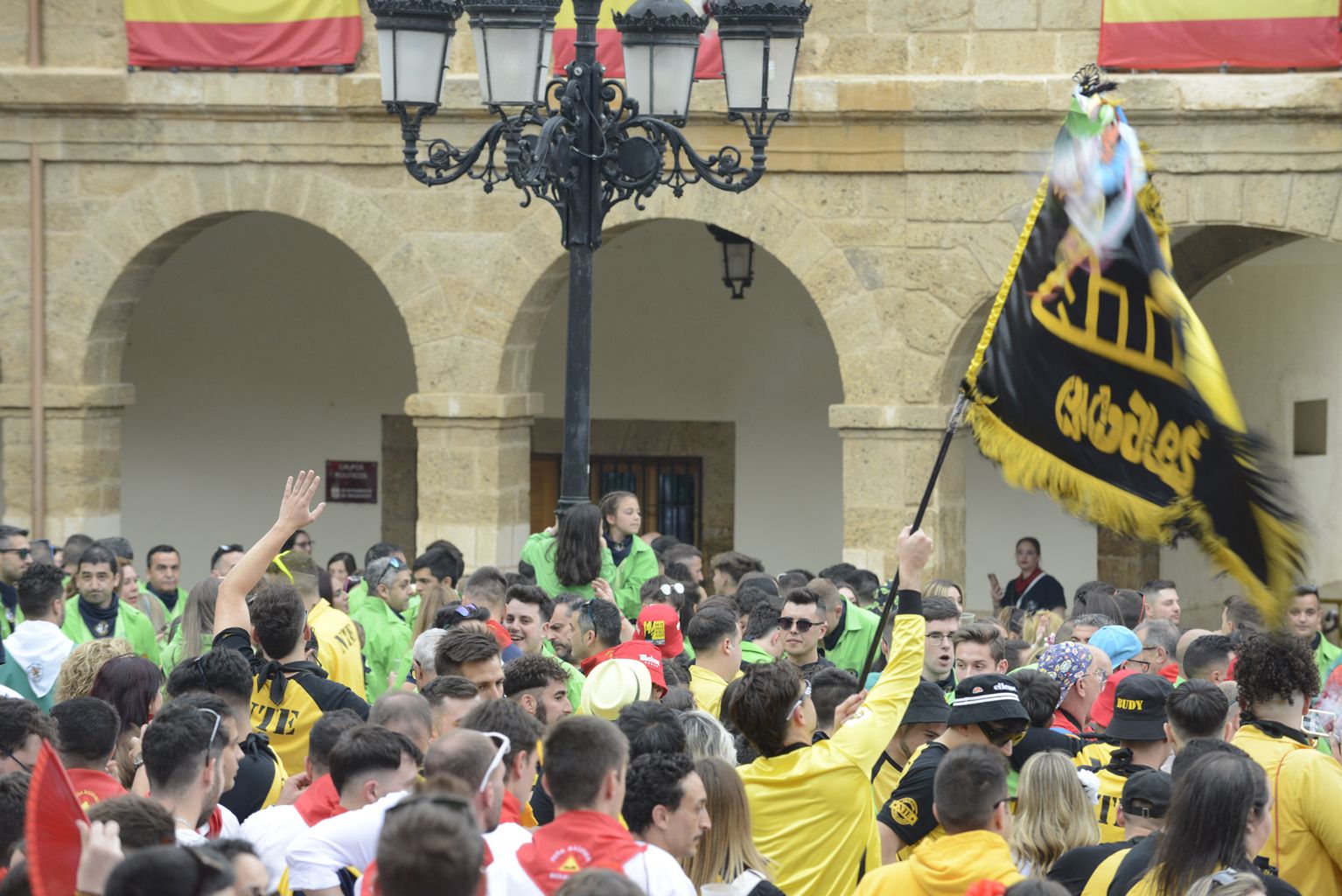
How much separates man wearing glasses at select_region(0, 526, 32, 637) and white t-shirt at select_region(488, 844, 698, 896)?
21.9 feet

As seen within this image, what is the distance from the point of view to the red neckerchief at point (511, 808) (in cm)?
458

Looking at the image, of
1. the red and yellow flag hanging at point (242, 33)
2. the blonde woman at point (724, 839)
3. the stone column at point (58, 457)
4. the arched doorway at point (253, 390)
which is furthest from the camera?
the arched doorway at point (253, 390)

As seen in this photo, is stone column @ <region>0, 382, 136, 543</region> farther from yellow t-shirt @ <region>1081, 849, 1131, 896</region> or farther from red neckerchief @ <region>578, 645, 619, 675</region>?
yellow t-shirt @ <region>1081, 849, 1131, 896</region>

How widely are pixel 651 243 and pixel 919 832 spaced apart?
437 inches

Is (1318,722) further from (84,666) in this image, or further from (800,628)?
(84,666)

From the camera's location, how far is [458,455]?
1330 centimetres

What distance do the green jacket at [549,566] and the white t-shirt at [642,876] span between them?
4.65m

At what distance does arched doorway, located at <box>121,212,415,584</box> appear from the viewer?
16.2 m

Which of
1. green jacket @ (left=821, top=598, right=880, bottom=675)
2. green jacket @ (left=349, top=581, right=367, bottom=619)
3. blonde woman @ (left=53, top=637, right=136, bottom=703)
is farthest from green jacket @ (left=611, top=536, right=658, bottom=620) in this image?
blonde woman @ (left=53, top=637, right=136, bottom=703)

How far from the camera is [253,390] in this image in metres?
16.5

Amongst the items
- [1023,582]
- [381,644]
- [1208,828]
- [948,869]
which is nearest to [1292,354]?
[1023,582]

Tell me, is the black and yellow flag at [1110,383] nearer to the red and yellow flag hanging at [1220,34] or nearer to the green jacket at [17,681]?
the green jacket at [17,681]

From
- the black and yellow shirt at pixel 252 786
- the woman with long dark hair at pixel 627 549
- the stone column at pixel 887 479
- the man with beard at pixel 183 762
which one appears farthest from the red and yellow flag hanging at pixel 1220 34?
the man with beard at pixel 183 762

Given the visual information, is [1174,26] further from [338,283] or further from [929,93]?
[338,283]
